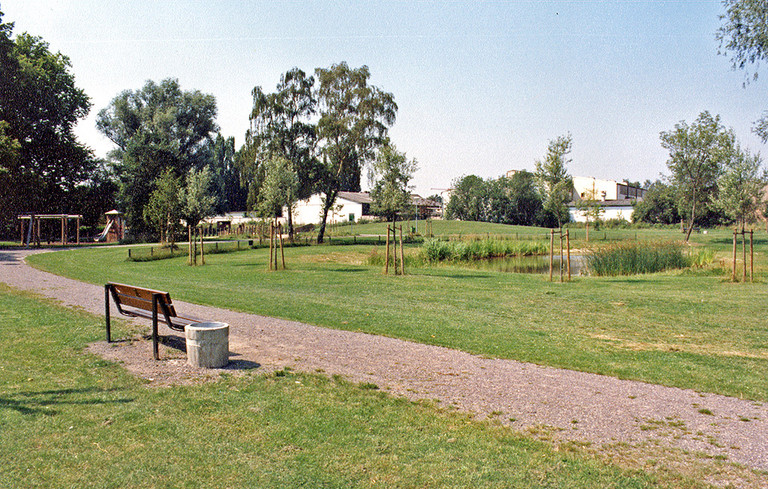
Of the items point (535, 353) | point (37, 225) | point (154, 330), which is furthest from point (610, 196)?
point (154, 330)

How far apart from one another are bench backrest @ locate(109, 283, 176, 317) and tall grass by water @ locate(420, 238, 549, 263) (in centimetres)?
1914

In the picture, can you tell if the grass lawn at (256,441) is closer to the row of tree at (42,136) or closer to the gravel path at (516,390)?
the gravel path at (516,390)

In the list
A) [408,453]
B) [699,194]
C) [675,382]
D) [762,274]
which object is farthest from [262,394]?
[699,194]

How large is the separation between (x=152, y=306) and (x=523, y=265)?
73.7ft

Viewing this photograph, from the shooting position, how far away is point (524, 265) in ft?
91.1

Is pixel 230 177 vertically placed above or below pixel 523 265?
above

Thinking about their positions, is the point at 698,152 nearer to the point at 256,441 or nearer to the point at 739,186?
the point at 739,186

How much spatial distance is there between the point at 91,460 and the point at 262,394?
1.89 meters

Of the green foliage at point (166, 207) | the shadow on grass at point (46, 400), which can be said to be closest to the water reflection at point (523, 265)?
the green foliage at point (166, 207)

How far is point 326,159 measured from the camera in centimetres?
4634

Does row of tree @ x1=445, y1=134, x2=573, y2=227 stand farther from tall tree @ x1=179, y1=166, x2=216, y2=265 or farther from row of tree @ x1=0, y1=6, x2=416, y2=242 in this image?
tall tree @ x1=179, y1=166, x2=216, y2=265

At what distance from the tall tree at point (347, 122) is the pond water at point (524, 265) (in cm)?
1846

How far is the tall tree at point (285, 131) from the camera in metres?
44.5

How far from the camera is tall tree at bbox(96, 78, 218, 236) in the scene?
55406 mm
